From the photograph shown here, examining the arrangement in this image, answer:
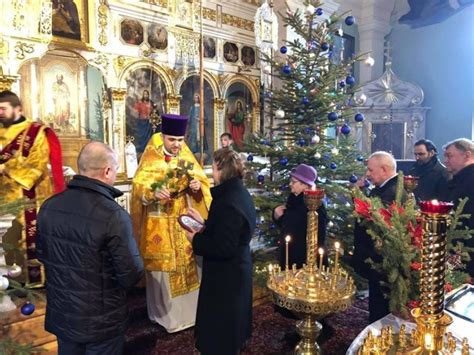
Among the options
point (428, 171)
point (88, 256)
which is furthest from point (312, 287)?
point (428, 171)

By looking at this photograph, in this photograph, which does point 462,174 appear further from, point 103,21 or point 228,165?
point 103,21

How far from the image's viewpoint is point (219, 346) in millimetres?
2877

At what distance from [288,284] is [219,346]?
764mm

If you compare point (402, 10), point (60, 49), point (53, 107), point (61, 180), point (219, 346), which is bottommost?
point (219, 346)

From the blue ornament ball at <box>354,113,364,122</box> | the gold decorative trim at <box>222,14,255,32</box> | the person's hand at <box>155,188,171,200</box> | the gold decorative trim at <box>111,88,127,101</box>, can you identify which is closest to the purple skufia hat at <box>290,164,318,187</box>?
the person's hand at <box>155,188,171,200</box>

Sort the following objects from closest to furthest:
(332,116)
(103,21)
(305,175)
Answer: (305,175) → (332,116) → (103,21)

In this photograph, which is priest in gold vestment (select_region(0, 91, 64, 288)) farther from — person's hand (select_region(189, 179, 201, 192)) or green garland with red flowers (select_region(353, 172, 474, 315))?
green garland with red flowers (select_region(353, 172, 474, 315))

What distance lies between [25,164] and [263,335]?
2.84 m

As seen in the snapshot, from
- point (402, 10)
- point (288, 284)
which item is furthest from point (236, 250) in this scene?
point (402, 10)

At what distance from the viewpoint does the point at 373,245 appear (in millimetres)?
2834

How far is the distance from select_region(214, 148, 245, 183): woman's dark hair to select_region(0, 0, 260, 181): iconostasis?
4039 millimetres

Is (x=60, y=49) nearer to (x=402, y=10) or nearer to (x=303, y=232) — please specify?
(x=303, y=232)

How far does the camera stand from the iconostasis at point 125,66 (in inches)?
222

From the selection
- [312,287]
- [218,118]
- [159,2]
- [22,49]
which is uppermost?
[159,2]
